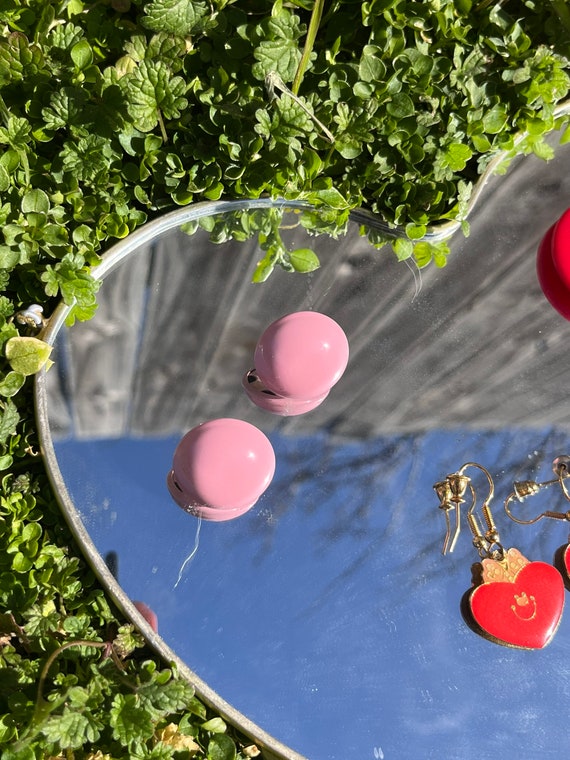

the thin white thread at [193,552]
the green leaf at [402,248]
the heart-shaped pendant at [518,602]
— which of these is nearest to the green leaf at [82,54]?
the green leaf at [402,248]

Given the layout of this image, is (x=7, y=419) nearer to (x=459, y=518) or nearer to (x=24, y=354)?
(x=24, y=354)

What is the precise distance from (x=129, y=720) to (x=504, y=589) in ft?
1.63

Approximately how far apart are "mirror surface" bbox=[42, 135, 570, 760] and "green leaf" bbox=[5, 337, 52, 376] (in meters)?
0.06

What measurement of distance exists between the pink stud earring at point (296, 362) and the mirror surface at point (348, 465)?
0.03 m

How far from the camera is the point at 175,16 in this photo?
87 cm

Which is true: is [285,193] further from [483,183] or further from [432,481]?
[432,481]

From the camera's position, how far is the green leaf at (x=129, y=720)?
0.76 m

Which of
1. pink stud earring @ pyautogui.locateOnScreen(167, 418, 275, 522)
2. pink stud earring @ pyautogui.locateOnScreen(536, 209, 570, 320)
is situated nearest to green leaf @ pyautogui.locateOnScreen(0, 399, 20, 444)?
pink stud earring @ pyautogui.locateOnScreen(167, 418, 275, 522)

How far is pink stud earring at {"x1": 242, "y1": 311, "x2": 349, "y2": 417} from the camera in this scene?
0.94 meters

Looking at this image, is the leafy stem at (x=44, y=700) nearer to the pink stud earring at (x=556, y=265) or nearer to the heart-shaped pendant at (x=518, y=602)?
the heart-shaped pendant at (x=518, y=602)

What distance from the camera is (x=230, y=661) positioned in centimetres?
90

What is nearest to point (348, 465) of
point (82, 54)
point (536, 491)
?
point (536, 491)

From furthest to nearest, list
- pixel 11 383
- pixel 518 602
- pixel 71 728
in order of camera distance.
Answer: pixel 518 602
pixel 11 383
pixel 71 728

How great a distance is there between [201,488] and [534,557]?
47 centimetres
